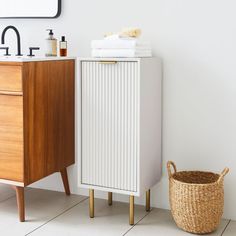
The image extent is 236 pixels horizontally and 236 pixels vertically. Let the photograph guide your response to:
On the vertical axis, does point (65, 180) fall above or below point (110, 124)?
below

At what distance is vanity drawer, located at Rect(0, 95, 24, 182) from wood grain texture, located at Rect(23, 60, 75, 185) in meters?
0.03

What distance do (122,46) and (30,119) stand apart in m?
0.59

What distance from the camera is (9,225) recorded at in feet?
7.94

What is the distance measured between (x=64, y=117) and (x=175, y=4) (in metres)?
0.87

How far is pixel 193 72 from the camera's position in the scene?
2.52m

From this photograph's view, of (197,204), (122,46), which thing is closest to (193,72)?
(122,46)

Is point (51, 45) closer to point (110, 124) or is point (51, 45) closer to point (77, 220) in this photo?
point (110, 124)

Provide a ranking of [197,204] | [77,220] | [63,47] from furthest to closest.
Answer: [63,47] < [77,220] < [197,204]

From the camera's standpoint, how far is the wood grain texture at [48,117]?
2.41 metres

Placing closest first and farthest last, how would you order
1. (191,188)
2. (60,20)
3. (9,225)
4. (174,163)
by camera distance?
(191,188) → (9,225) → (174,163) → (60,20)

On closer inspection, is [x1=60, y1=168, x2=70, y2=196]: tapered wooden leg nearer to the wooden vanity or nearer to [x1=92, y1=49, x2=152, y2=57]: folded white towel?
the wooden vanity

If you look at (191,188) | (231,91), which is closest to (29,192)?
(191,188)

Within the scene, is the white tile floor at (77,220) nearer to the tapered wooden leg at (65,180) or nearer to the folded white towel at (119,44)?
the tapered wooden leg at (65,180)

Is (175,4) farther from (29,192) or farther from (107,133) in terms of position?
(29,192)
